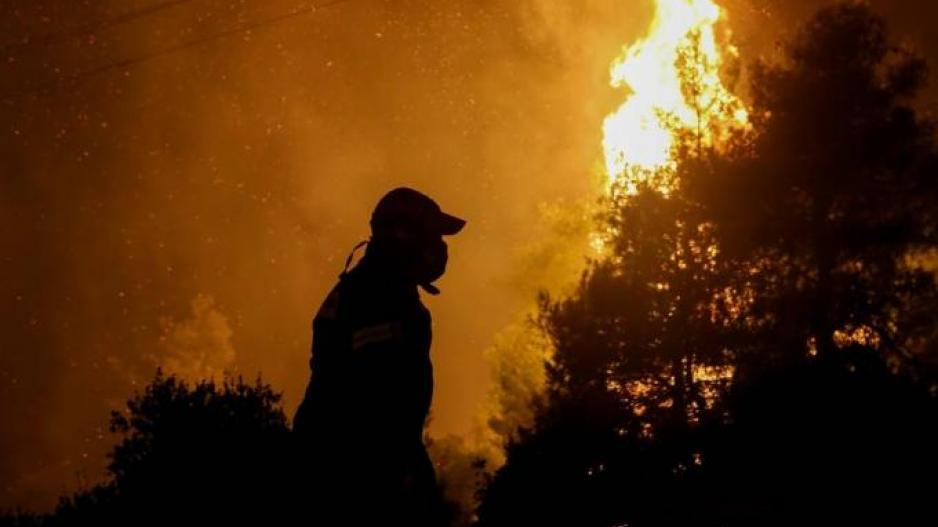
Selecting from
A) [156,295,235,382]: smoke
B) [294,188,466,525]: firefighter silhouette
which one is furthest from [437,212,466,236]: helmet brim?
[156,295,235,382]: smoke

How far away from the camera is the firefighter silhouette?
340 cm

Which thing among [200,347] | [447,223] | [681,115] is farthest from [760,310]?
[200,347]

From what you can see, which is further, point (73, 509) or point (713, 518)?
point (73, 509)

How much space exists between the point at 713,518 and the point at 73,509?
18.1 metres

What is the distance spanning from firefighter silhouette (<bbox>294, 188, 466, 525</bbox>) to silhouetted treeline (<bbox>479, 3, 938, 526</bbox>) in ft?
43.6

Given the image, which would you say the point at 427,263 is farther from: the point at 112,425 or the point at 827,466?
the point at 112,425

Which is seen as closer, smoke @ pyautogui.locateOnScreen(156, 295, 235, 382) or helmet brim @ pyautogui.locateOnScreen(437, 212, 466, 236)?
helmet brim @ pyautogui.locateOnScreen(437, 212, 466, 236)

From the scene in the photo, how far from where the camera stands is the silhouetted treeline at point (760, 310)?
699 inches

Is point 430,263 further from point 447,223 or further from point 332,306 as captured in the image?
point 332,306

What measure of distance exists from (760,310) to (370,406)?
61.7 feet

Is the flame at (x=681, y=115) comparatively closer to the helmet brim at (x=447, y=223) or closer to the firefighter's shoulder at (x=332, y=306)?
the helmet brim at (x=447, y=223)

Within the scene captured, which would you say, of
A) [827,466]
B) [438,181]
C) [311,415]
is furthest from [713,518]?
[438,181]

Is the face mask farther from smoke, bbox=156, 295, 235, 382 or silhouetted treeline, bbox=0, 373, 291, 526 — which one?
smoke, bbox=156, 295, 235, 382

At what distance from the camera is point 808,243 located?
20344 mm
